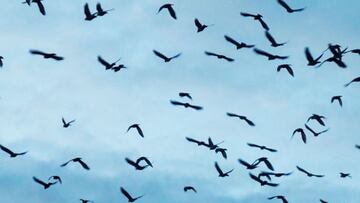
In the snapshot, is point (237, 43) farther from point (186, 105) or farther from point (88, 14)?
point (88, 14)

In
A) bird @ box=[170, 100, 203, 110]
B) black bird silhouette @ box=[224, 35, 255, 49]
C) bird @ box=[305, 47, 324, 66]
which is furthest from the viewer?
bird @ box=[170, 100, 203, 110]

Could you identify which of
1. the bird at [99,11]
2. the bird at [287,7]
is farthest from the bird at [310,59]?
the bird at [99,11]

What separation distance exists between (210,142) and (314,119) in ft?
29.0

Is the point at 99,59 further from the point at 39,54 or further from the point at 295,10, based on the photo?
the point at 295,10

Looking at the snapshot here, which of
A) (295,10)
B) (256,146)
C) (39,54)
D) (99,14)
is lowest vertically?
(39,54)

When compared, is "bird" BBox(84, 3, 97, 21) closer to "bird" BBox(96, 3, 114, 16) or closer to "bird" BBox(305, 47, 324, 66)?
"bird" BBox(96, 3, 114, 16)

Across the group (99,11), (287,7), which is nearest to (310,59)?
(287,7)

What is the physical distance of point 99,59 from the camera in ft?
213

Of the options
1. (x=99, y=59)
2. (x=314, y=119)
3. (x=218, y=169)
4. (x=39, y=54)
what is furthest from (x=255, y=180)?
(x=39, y=54)

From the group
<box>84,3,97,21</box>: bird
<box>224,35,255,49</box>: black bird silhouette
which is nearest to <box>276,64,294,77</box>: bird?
<box>224,35,255,49</box>: black bird silhouette

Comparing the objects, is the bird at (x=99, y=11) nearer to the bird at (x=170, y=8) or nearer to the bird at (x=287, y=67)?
the bird at (x=170, y=8)

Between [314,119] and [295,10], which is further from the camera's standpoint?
[314,119]

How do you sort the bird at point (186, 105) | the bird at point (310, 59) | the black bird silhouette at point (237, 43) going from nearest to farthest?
the bird at point (310, 59) → the black bird silhouette at point (237, 43) → the bird at point (186, 105)

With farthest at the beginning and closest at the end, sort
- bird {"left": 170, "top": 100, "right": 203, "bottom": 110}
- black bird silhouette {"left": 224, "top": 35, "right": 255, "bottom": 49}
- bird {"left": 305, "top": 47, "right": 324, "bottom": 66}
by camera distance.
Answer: bird {"left": 170, "top": 100, "right": 203, "bottom": 110}
black bird silhouette {"left": 224, "top": 35, "right": 255, "bottom": 49}
bird {"left": 305, "top": 47, "right": 324, "bottom": 66}
